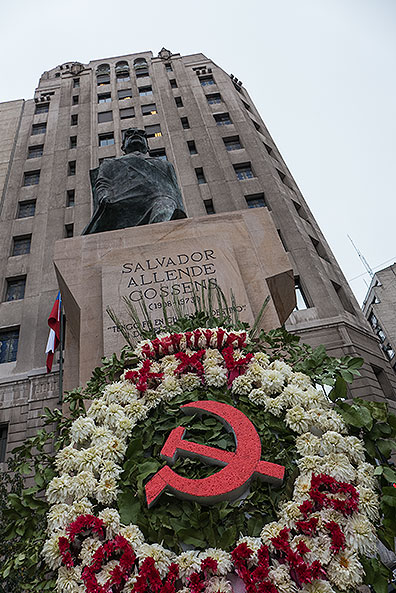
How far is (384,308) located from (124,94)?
1333 inches

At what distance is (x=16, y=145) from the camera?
32.6m

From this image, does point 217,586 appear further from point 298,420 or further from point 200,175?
point 200,175

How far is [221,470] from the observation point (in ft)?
8.58

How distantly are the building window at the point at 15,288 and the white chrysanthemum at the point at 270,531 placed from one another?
22.9 meters

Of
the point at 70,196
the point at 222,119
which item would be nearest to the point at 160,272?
the point at 70,196

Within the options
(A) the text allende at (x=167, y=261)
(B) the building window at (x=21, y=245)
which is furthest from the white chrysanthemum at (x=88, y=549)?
(B) the building window at (x=21, y=245)

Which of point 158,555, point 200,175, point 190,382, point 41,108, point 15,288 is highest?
point 41,108

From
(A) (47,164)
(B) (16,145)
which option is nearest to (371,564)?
(A) (47,164)

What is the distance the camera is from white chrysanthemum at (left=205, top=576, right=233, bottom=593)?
2.19m

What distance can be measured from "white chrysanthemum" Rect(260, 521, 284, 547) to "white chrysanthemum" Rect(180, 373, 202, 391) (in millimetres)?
1107

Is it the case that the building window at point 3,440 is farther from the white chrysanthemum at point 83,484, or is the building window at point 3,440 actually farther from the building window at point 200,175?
the building window at point 200,175

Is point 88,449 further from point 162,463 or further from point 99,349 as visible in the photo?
point 99,349

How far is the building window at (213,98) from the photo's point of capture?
3469 cm

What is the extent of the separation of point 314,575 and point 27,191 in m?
30.5
